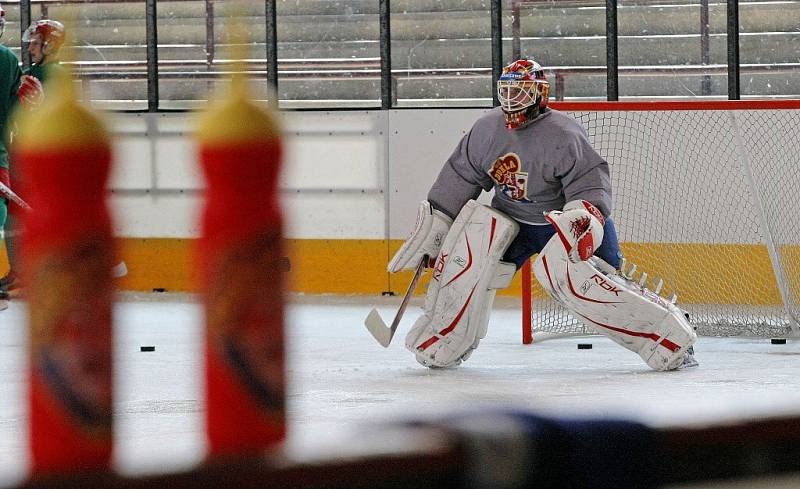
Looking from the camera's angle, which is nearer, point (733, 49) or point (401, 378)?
point (401, 378)

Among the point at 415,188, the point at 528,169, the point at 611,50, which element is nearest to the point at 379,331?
the point at 528,169

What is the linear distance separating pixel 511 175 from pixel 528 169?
0.06m

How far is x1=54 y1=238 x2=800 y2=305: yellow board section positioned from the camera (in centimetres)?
632

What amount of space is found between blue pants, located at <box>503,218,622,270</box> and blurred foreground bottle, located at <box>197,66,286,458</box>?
3904 millimetres

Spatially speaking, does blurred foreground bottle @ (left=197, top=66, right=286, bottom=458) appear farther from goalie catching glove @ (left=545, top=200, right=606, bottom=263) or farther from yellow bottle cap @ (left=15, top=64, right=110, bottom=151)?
goalie catching glove @ (left=545, top=200, right=606, bottom=263)

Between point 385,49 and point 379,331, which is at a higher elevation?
point 385,49

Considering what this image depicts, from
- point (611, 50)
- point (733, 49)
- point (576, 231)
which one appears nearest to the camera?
point (576, 231)

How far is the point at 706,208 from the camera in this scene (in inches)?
272

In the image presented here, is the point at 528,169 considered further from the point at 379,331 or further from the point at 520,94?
the point at 379,331

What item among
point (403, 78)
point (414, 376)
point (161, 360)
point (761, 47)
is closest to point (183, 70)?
point (403, 78)

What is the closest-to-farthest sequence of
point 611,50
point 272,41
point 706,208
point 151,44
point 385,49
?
point 706,208
point 611,50
point 385,49
point 272,41
point 151,44

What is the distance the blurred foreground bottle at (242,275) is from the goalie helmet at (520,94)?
12.8ft

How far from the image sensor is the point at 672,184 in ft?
22.9

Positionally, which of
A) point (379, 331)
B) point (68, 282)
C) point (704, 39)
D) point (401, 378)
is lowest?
point (401, 378)
